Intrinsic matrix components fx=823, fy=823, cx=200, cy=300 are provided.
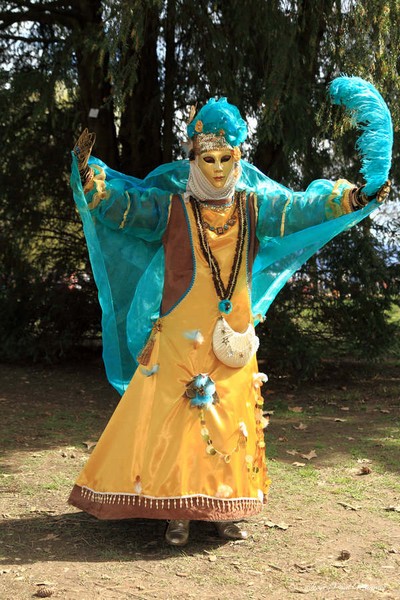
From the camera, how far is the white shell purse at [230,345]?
385cm

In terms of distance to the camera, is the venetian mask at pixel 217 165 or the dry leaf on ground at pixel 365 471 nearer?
the venetian mask at pixel 217 165

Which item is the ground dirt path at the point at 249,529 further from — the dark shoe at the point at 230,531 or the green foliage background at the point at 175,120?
the green foliage background at the point at 175,120

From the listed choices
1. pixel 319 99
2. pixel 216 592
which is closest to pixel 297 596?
pixel 216 592

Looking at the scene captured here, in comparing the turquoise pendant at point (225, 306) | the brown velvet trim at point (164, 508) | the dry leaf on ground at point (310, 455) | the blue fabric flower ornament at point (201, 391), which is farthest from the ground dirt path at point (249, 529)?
the turquoise pendant at point (225, 306)

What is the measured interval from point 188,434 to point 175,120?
5.09 m

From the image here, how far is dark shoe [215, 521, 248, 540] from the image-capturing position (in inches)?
155

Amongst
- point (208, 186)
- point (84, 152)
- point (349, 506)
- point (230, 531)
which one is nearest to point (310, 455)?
point (349, 506)

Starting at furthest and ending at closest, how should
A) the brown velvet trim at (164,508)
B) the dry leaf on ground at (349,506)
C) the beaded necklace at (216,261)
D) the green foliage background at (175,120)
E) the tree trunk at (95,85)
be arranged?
the tree trunk at (95,85) → the green foliage background at (175,120) → the dry leaf on ground at (349,506) → the beaded necklace at (216,261) → the brown velvet trim at (164,508)

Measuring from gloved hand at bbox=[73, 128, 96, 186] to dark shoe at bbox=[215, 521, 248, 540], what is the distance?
1.77 metres

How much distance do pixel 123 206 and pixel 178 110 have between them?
4369 mm

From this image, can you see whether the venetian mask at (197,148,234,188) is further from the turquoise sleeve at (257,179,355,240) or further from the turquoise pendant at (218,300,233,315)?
the turquoise pendant at (218,300,233,315)

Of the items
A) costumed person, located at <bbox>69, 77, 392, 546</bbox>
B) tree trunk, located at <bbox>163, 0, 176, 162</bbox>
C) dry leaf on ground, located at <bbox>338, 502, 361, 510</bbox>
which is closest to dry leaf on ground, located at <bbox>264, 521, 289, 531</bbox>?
costumed person, located at <bbox>69, 77, 392, 546</bbox>

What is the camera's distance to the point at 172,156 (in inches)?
328

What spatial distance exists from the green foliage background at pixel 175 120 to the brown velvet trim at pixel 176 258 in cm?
206
